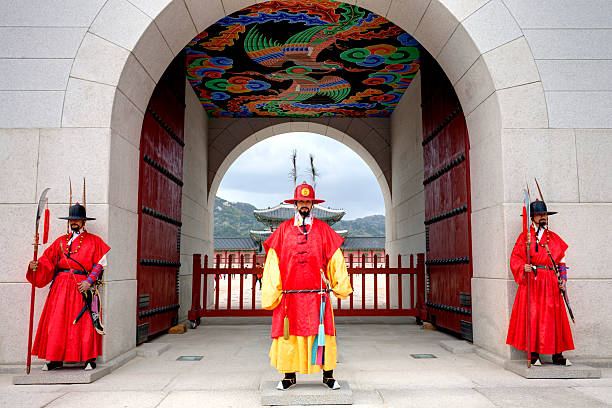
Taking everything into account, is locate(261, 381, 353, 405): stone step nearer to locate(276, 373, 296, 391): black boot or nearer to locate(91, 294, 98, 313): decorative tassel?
locate(276, 373, 296, 391): black boot

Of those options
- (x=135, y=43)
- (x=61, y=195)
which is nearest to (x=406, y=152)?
(x=135, y=43)

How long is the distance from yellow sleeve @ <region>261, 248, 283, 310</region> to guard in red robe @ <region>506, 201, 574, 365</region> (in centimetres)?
219

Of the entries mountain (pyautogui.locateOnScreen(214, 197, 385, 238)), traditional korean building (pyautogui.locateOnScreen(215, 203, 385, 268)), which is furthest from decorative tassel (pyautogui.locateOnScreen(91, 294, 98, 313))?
mountain (pyautogui.locateOnScreen(214, 197, 385, 238))

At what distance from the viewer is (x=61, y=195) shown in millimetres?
4625

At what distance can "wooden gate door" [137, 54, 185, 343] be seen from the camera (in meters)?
5.74

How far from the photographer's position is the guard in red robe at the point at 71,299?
4.12 metres

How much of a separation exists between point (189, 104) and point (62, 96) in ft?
13.7

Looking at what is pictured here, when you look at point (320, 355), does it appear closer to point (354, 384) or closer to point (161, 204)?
point (354, 384)

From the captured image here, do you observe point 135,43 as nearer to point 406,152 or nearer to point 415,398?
point 415,398

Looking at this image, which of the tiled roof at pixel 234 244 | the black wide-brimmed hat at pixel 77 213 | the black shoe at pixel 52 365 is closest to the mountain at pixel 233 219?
the tiled roof at pixel 234 244

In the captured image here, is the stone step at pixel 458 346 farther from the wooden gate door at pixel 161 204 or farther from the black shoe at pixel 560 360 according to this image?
the wooden gate door at pixel 161 204

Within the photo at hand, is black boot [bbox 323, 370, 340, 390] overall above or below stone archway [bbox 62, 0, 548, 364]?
below

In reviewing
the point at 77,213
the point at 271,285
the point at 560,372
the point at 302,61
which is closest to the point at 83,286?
the point at 77,213

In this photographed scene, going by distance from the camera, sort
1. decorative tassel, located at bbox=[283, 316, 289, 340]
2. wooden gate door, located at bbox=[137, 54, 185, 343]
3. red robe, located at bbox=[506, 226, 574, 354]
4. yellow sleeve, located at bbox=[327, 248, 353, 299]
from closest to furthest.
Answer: decorative tassel, located at bbox=[283, 316, 289, 340]
yellow sleeve, located at bbox=[327, 248, 353, 299]
red robe, located at bbox=[506, 226, 574, 354]
wooden gate door, located at bbox=[137, 54, 185, 343]
